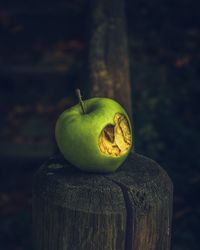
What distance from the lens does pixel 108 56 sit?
161 inches

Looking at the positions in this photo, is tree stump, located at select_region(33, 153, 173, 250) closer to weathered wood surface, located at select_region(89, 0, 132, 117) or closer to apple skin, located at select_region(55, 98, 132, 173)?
apple skin, located at select_region(55, 98, 132, 173)

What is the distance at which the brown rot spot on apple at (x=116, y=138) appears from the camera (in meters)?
2.82

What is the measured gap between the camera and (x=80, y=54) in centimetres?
588

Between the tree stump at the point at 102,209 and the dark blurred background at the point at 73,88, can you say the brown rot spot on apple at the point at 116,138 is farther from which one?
the dark blurred background at the point at 73,88

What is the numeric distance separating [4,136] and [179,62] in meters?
1.82

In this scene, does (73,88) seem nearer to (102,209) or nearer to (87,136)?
(87,136)

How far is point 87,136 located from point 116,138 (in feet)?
0.66

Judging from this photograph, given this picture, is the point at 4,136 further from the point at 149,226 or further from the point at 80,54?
the point at 149,226

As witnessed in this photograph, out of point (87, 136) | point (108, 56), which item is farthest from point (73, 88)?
point (87, 136)

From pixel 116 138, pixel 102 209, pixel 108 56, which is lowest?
pixel 102 209

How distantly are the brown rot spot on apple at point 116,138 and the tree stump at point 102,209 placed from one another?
0.12 meters

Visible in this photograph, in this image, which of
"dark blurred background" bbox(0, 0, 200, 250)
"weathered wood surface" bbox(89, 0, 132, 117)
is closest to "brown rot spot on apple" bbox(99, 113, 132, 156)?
"weathered wood surface" bbox(89, 0, 132, 117)

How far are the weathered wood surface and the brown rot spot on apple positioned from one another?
1.07 m

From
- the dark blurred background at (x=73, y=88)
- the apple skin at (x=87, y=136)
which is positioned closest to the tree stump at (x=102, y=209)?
the apple skin at (x=87, y=136)
